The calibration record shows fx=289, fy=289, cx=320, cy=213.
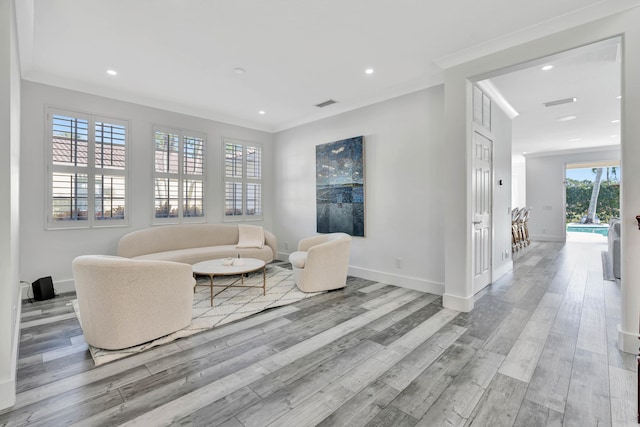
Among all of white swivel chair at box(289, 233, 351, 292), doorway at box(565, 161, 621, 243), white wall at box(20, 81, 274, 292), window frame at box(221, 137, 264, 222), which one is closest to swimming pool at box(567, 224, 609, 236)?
doorway at box(565, 161, 621, 243)

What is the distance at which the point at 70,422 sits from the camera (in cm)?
162

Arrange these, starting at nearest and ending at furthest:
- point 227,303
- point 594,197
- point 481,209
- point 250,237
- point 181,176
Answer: point 227,303 < point 481,209 < point 181,176 < point 250,237 < point 594,197

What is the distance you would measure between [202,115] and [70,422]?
15.8 ft

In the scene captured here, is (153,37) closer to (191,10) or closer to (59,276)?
(191,10)

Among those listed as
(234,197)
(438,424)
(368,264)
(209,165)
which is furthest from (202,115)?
(438,424)

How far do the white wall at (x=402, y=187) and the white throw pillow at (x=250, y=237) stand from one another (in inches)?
67.2

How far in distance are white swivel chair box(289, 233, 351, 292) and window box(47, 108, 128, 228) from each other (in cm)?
294

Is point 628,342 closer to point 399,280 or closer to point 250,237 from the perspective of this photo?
point 399,280

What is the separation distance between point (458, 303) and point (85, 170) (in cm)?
526

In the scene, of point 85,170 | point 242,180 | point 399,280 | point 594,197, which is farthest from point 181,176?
point 594,197

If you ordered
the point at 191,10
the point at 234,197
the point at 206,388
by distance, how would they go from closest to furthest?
the point at 206,388 < the point at 191,10 < the point at 234,197

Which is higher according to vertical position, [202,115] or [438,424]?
[202,115]

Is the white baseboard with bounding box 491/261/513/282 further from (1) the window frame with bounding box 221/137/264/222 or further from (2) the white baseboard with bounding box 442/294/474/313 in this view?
(1) the window frame with bounding box 221/137/264/222

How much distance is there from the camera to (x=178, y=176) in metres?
5.07
